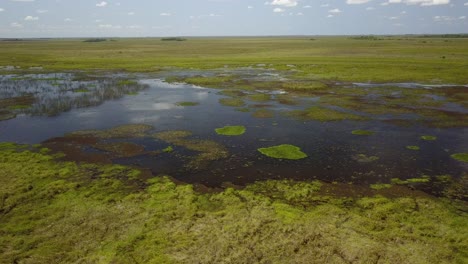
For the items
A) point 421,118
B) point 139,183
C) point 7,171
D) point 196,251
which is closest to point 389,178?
point 196,251

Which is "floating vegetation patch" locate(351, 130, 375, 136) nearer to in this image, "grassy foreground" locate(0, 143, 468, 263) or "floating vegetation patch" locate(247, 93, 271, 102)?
"grassy foreground" locate(0, 143, 468, 263)

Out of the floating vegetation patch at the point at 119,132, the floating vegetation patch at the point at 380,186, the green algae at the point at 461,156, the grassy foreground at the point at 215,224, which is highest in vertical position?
the floating vegetation patch at the point at 119,132

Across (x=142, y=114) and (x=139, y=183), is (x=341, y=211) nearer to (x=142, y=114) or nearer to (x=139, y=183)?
(x=139, y=183)

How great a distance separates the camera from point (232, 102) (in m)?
33.6

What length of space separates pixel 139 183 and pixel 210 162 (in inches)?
158

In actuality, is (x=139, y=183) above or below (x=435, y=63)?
below

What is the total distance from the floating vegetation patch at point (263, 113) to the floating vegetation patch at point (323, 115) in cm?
161

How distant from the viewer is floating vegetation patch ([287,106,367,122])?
27.0m

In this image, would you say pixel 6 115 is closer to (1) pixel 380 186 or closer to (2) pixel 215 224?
(2) pixel 215 224

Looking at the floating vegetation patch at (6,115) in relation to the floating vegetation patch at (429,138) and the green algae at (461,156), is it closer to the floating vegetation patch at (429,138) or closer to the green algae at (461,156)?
the floating vegetation patch at (429,138)

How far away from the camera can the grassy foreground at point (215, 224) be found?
1043cm

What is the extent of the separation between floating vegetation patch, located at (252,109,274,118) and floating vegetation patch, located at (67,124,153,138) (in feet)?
28.9

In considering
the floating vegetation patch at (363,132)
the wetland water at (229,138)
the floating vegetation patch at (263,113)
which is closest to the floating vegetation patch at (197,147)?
the wetland water at (229,138)

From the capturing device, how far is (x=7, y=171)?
16.8m
